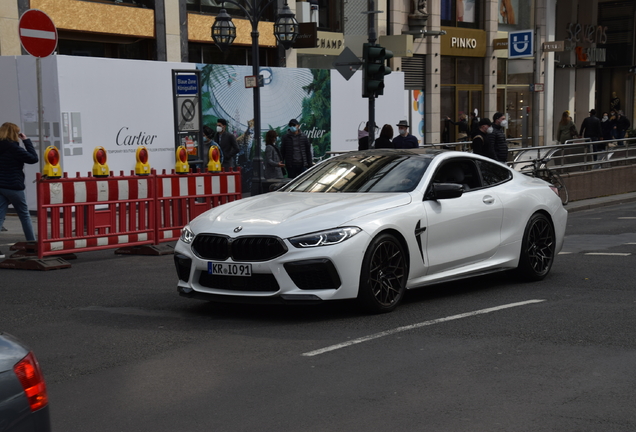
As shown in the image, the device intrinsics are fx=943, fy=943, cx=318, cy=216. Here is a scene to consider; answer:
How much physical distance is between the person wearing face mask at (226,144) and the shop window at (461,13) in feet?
61.7

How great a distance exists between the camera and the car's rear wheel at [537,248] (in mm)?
9625

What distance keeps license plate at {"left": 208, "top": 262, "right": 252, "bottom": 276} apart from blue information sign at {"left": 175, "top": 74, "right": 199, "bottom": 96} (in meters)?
12.5

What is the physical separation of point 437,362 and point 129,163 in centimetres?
1388

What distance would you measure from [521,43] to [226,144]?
16.7m

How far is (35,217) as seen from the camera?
60.5ft

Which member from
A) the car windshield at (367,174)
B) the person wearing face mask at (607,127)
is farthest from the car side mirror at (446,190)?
the person wearing face mask at (607,127)

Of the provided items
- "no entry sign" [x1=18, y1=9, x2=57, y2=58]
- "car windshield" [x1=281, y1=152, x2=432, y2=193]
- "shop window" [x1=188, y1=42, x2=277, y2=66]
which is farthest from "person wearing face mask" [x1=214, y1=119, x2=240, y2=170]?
"car windshield" [x1=281, y1=152, x2=432, y2=193]

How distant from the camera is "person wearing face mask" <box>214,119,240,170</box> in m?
20.4

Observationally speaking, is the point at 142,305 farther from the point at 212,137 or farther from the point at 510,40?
the point at 510,40

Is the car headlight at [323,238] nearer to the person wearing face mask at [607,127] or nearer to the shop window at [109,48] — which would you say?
the shop window at [109,48]

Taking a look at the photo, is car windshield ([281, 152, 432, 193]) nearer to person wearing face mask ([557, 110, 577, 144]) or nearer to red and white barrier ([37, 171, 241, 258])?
red and white barrier ([37, 171, 241, 258])

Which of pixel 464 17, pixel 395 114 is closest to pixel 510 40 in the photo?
pixel 464 17

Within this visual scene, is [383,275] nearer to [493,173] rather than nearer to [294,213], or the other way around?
[294,213]

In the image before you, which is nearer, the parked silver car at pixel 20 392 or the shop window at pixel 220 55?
the parked silver car at pixel 20 392
